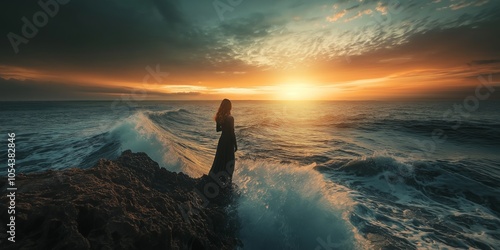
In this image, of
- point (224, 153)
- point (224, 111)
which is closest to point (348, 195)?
point (224, 153)

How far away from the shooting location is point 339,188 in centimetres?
730

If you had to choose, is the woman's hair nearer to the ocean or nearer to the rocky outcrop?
the rocky outcrop

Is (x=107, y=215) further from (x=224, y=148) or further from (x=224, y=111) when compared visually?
(x=224, y=111)

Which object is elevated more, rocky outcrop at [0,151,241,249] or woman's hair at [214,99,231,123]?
woman's hair at [214,99,231,123]

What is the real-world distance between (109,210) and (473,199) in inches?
367

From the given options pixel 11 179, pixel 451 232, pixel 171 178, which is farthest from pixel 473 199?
pixel 11 179

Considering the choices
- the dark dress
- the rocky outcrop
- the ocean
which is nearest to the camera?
the rocky outcrop

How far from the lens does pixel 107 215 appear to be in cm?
279

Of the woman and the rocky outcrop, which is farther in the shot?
the woman

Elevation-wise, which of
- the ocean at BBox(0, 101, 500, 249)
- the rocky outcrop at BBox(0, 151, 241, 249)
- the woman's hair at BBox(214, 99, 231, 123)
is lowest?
the ocean at BBox(0, 101, 500, 249)

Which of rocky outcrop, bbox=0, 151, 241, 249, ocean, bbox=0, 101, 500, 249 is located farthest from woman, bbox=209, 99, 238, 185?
rocky outcrop, bbox=0, 151, 241, 249

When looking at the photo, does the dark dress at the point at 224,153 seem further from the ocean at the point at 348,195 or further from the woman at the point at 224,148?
the ocean at the point at 348,195

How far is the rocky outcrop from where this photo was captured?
2422 millimetres

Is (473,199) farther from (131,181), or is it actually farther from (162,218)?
(131,181)
